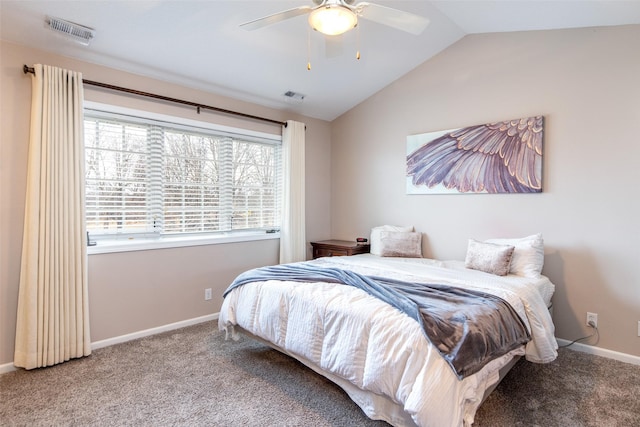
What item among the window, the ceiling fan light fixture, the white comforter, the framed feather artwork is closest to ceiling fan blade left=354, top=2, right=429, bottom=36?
the ceiling fan light fixture

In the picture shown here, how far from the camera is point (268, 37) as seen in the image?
2.97m

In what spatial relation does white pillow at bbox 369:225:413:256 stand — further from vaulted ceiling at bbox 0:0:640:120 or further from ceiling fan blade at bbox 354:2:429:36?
ceiling fan blade at bbox 354:2:429:36

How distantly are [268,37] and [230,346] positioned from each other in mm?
2730

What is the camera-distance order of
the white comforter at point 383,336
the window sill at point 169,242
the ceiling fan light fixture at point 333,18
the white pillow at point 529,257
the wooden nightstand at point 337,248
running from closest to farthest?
the white comforter at point 383,336 < the ceiling fan light fixture at point 333,18 < the white pillow at point 529,257 < the window sill at point 169,242 < the wooden nightstand at point 337,248

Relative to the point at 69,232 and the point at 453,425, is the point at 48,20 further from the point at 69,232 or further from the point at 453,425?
the point at 453,425

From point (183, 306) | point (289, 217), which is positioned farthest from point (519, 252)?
point (183, 306)

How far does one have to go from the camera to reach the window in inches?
118

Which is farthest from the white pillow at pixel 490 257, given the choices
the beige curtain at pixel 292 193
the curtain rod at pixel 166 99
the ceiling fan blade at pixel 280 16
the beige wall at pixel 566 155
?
the curtain rod at pixel 166 99

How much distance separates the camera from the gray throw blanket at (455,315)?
1.61 meters

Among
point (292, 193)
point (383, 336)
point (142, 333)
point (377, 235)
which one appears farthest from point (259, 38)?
point (142, 333)

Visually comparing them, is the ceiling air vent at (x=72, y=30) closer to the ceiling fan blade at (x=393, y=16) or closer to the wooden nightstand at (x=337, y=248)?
the ceiling fan blade at (x=393, y=16)

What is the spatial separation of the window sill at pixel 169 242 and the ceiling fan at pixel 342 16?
2.15 metres

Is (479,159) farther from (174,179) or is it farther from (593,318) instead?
(174,179)

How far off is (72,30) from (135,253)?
181 centimetres
